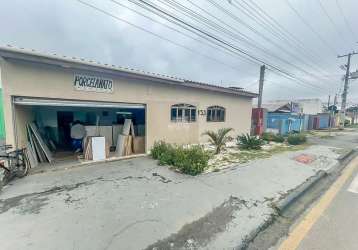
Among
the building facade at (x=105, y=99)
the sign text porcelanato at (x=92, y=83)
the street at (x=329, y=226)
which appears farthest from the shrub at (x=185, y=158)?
the sign text porcelanato at (x=92, y=83)

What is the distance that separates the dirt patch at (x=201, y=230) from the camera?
2730 mm

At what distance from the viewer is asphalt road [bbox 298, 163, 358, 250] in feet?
9.36

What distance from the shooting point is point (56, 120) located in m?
10.7

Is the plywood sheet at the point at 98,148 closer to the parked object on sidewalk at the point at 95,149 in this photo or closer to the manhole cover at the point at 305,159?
the parked object on sidewalk at the point at 95,149

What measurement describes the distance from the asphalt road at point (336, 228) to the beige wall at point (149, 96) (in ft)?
22.4

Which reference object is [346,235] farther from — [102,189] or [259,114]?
[259,114]

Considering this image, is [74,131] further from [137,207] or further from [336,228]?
[336,228]

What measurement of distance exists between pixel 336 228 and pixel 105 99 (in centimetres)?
755

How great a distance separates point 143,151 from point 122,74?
3760 millimetres

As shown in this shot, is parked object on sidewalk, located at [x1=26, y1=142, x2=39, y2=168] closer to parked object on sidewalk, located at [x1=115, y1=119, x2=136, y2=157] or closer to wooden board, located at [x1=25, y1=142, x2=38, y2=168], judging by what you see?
wooden board, located at [x1=25, y1=142, x2=38, y2=168]

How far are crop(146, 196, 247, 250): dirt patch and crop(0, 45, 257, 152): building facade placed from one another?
562 cm

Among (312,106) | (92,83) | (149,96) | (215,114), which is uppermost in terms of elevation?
(312,106)

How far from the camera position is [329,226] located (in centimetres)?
335

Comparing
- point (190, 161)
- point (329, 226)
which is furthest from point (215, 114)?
point (329, 226)
